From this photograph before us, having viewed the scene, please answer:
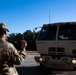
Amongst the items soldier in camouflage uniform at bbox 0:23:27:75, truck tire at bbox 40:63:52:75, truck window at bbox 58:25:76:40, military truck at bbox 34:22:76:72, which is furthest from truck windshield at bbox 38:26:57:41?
soldier in camouflage uniform at bbox 0:23:27:75

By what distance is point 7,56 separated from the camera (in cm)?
Result: 471

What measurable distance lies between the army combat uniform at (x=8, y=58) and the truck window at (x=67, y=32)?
29.9 ft

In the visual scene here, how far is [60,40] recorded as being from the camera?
13938 millimetres

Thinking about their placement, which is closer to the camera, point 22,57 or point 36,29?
point 22,57

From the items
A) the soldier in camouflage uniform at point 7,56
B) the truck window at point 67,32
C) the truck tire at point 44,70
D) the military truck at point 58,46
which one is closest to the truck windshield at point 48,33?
the military truck at point 58,46

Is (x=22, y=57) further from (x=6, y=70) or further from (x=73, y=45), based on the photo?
(x=73, y=45)

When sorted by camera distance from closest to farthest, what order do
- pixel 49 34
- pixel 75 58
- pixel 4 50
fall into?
pixel 4 50 < pixel 75 58 < pixel 49 34

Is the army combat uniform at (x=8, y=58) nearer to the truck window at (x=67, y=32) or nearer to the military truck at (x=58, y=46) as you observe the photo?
the military truck at (x=58, y=46)

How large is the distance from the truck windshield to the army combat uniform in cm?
941

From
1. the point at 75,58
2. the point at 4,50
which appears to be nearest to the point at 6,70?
the point at 4,50

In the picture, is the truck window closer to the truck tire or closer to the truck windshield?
the truck windshield

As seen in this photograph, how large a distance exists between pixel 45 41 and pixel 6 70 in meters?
Answer: 9.31

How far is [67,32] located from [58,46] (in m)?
0.73

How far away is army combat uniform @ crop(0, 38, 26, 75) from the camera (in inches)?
185
